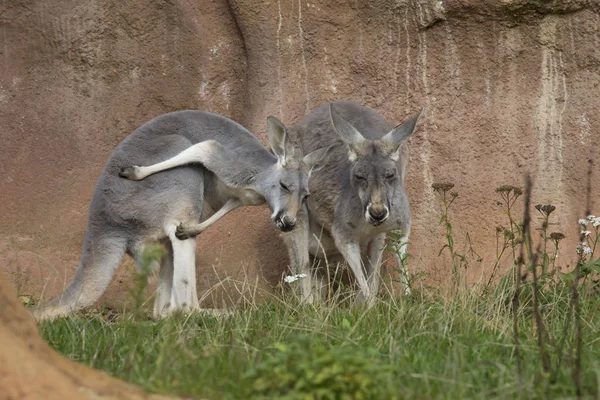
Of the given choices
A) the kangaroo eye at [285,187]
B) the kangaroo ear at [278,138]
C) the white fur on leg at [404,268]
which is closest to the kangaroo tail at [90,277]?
the kangaroo eye at [285,187]

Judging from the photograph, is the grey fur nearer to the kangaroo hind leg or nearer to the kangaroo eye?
the kangaroo eye

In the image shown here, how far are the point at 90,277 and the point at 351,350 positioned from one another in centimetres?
254

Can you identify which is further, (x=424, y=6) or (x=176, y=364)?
(x=424, y=6)

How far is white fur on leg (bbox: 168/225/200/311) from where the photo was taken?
6.53 meters

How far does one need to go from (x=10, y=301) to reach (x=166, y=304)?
2879mm

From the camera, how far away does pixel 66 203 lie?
859cm

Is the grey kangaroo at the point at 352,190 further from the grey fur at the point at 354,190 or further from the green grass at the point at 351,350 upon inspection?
the green grass at the point at 351,350

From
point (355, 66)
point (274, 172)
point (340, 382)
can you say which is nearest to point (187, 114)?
point (274, 172)

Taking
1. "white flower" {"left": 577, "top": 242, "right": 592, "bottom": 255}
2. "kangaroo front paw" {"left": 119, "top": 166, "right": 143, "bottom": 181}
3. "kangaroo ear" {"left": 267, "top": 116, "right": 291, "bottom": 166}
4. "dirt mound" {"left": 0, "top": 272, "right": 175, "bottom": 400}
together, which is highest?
"kangaroo ear" {"left": 267, "top": 116, "right": 291, "bottom": 166}

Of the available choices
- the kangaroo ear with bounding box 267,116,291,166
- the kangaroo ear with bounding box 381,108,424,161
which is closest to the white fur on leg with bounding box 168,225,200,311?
the kangaroo ear with bounding box 267,116,291,166

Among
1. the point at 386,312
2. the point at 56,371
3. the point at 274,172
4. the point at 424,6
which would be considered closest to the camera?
the point at 56,371

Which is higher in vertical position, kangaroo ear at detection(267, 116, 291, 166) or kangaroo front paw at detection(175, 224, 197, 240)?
kangaroo ear at detection(267, 116, 291, 166)

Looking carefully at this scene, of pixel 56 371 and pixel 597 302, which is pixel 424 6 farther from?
pixel 56 371

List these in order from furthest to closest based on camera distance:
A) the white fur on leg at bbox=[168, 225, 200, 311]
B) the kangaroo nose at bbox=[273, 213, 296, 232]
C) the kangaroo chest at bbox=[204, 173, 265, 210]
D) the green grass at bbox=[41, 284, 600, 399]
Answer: the kangaroo chest at bbox=[204, 173, 265, 210] < the kangaroo nose at bbox=[273, 213, 296, 232] < the white fur on leg at bbox=[168, 225, 200, 311] < the green grass at bbox=[41, 284, 600, 399]
